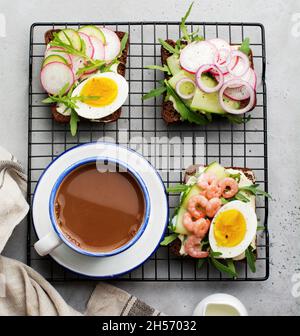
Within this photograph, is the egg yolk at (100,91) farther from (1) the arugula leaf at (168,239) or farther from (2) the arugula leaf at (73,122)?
(1) the arugula leaf at (168,239)

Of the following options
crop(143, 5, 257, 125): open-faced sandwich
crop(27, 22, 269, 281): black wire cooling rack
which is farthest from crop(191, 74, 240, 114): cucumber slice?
crop(27, 22, 269, 281): black wire cooling rack

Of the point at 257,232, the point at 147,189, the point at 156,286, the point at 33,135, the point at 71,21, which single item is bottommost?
the point at 156,286

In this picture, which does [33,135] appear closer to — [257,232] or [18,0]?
[18,0]

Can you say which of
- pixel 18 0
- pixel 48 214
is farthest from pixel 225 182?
pixel 18 0

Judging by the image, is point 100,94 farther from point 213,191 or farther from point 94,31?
point 213,191

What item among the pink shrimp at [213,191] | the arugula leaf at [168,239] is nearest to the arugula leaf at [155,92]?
the pink shrimp at [213,191]

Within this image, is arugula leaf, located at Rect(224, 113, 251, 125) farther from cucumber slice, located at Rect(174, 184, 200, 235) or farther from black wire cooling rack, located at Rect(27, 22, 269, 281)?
cucumber slice, located at Rect(174, 184, 200, 235)
